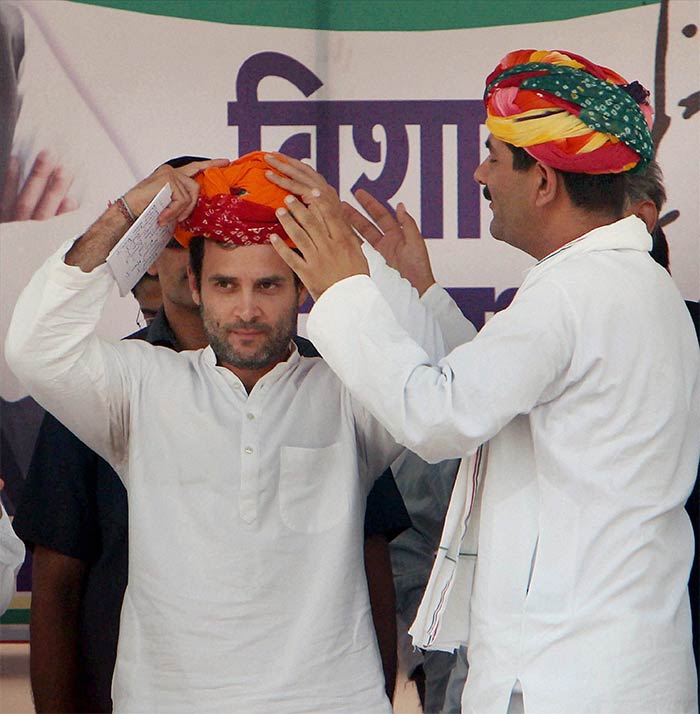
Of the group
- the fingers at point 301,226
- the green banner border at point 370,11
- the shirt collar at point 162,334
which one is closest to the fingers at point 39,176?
the green banner border at point 370,11

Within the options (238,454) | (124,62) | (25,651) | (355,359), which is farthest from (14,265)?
(355,359)

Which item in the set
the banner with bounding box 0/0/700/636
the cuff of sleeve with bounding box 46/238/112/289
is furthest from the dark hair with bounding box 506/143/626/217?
the banner with bounding box 0/0/700/636

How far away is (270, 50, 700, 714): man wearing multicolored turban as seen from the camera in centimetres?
213

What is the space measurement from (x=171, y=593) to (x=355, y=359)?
0.60 meters

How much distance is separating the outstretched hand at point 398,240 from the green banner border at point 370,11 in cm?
83

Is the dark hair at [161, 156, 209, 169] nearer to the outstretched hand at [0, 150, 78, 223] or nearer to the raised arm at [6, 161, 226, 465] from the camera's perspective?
the outstretched hand at [0, 150, 78, 223]

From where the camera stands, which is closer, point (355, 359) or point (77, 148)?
point (355, 359)

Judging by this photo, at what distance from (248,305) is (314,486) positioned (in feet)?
1.25

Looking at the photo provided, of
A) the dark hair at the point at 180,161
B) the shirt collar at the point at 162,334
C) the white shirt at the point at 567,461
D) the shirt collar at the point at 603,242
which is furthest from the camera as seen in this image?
the dark hair at the point at 180,161

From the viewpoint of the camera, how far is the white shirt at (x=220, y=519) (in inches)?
92.1

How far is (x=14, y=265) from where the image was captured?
3527 millimetres

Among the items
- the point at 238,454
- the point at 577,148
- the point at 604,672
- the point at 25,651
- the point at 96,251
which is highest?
the point at 577,148

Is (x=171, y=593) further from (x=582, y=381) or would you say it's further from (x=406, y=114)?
(x=406, y=114)

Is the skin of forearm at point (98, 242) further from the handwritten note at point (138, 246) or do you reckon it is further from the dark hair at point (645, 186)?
the dark hair at point (645, 186)
